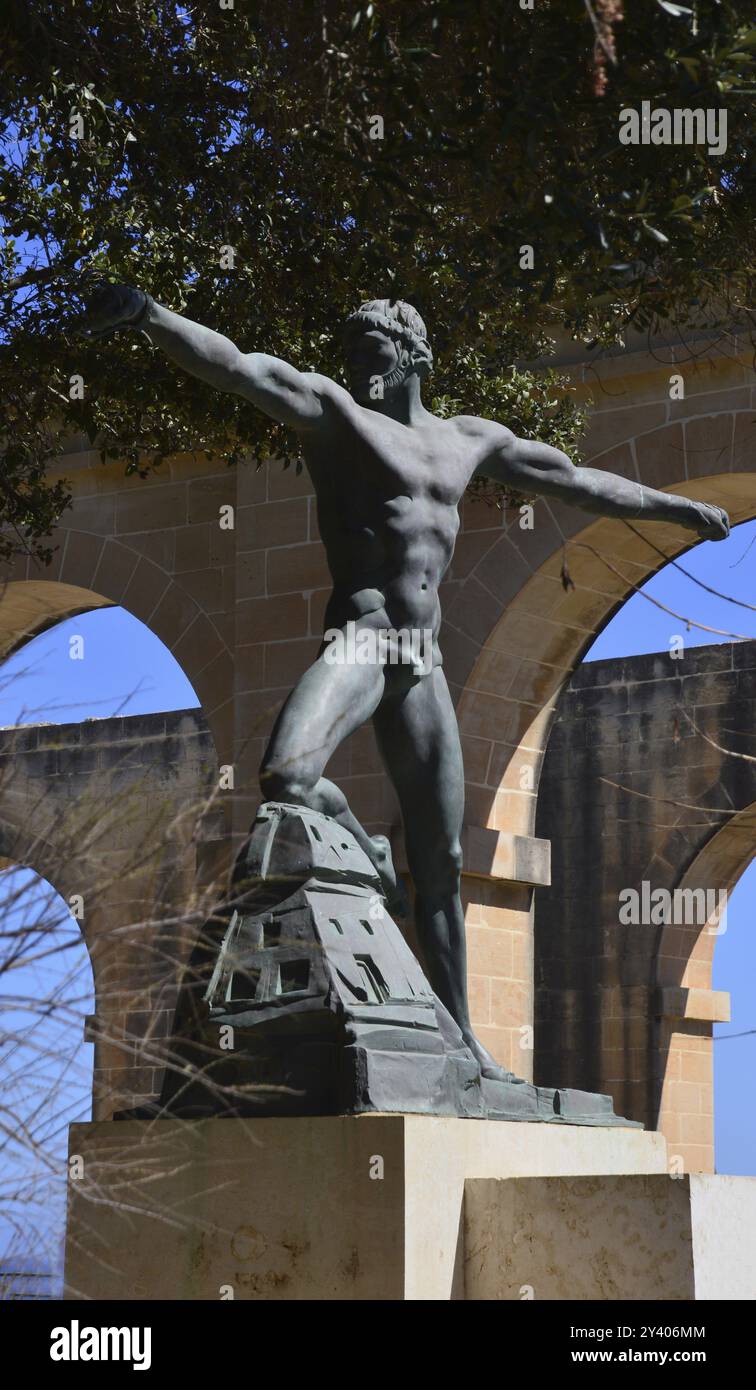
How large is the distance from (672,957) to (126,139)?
30.3 ft

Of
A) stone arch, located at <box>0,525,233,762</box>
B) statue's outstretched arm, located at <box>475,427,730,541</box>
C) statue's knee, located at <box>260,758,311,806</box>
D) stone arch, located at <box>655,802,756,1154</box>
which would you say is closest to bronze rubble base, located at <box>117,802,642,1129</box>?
statue's knee, located at <box>260,758,311,806</box>

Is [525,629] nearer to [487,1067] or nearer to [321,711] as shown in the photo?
[487,1067]

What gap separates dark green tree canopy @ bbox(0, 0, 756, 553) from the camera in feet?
14.9

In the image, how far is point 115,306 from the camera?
4.06 metres

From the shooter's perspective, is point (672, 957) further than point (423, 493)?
Yes

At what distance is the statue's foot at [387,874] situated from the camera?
15.0 feet

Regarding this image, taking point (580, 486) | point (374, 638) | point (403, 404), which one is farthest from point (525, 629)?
point (374, 638)

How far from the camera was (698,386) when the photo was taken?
28.0ft

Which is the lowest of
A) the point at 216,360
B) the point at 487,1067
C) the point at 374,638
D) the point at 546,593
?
the point at 487,1067

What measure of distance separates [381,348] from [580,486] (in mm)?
758

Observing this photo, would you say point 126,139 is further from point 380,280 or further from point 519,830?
point 519,830
